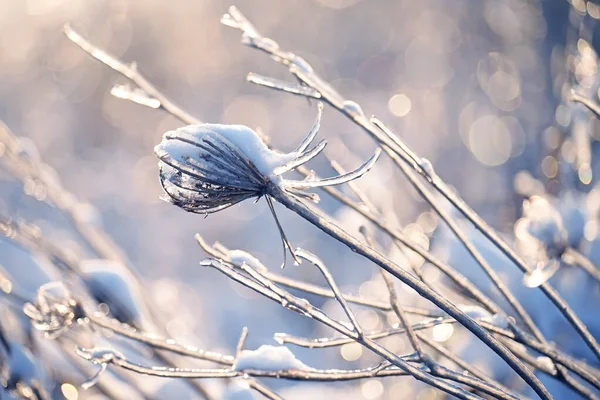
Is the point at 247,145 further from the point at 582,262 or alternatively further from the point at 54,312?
the point at 582,262

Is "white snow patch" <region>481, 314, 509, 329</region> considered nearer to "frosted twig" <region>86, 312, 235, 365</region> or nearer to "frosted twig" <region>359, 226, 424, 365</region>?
"frosted twig" <region>359, 226, 424, 365</region>

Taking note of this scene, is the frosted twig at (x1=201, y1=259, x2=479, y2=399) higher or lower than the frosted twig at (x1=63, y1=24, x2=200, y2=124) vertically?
lower

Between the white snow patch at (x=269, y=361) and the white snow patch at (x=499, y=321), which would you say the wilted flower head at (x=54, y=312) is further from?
the white snow patch at (x=499, y=321)

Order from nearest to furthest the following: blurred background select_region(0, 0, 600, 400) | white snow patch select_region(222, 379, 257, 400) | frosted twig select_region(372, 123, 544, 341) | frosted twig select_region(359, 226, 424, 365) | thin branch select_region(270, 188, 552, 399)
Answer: thin branch select_region(270, 188, 552, 399) → frosted twig select_region(359, 226, 424, 365) → frosted twig select_region(372, 123, 544, 341) → white snow patch select_region(222, 379, 257, 400) → blurred background select_region(0, 0, 600, 400)

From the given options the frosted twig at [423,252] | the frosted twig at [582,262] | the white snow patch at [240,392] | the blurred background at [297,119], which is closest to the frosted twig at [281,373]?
the frosted twig at [423,252]

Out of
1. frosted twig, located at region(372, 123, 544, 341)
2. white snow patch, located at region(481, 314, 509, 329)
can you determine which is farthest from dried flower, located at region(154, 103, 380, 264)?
white snow patch, located at region(481, 314, 509, 329)

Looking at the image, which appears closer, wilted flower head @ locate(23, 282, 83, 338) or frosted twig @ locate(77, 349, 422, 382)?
frosted twig @ locate(77, 349, 422, 382)

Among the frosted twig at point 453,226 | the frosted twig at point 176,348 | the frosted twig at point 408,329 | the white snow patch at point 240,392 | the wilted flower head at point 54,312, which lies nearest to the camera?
the frosted twig at point 408,329
